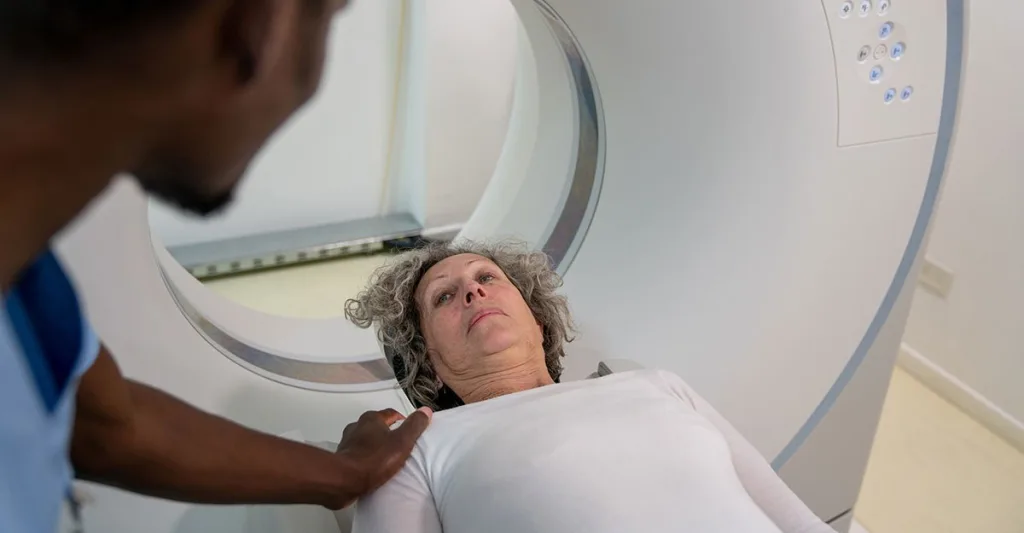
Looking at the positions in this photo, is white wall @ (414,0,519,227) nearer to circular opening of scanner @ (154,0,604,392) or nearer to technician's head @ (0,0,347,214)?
circular opening of scanner @ (154,0,604,392)

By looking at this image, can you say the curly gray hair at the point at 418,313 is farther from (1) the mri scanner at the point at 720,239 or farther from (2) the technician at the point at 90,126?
(2) the technician at the point at 90,126

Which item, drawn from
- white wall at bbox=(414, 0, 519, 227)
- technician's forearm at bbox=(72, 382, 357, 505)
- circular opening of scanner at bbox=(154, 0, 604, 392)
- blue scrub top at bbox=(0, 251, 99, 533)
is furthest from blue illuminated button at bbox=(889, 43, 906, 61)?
white wall at bbox=(414, 0, 519, 227)

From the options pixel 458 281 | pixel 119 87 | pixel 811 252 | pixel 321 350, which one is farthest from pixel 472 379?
pixel 119 87

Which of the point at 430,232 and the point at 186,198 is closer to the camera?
the point at 186,198

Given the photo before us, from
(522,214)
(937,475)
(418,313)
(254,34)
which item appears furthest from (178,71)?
(937,475)

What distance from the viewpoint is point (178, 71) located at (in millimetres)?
348

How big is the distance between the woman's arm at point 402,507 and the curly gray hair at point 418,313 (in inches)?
11.5

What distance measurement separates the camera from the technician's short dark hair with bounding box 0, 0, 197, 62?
12.5 inches

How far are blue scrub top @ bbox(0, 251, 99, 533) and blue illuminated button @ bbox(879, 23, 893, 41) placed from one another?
1.07m

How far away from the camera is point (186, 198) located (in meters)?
0.38

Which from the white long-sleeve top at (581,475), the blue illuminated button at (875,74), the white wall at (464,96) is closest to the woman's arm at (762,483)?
the white long-sleeve top at (581,475)

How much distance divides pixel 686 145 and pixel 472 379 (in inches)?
19.1

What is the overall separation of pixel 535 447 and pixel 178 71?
0.75m

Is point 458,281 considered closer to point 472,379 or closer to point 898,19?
point 472,379
